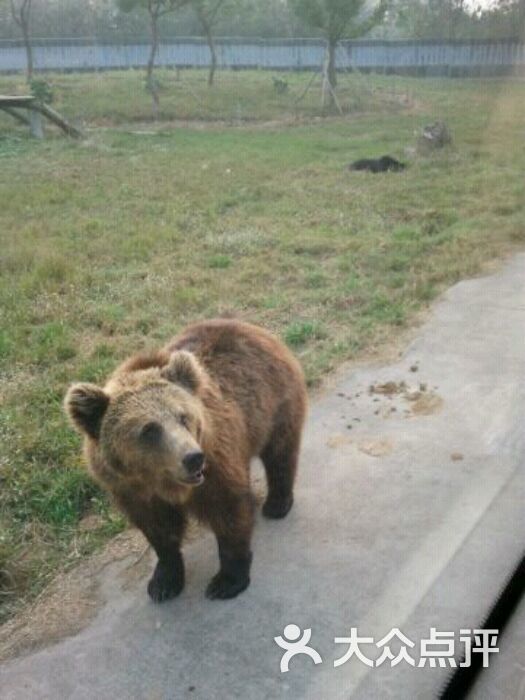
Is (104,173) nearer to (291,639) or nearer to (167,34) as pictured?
(291,639)

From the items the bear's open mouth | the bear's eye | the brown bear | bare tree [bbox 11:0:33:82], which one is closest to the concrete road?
the brown bear

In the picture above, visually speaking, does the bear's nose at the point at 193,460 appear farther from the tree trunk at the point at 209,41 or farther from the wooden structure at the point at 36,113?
the tree trunk at the point at 209,41

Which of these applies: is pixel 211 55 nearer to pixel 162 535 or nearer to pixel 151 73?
pixel 151 73

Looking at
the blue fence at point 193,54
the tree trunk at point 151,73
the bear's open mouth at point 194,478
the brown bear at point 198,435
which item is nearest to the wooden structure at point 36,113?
the tree trunk at point 151,73

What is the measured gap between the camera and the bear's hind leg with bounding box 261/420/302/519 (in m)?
3.06

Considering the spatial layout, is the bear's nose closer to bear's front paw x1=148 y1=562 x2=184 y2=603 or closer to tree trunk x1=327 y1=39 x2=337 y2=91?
bear's front paw x1=148 y1=562 x2=184 y2=603

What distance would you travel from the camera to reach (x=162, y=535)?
2.64 metres

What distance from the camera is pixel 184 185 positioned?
34.0 feet

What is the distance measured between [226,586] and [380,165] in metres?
9.27

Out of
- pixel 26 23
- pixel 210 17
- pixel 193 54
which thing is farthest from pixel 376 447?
pixel 210 17

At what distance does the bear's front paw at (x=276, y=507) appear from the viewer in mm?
3170

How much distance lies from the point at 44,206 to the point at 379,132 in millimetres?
8174

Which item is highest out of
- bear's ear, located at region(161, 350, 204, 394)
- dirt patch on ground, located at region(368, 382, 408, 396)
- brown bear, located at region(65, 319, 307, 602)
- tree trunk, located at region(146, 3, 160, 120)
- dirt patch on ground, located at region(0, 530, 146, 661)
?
tree trunk, located at region(146, 3, 160, 120)

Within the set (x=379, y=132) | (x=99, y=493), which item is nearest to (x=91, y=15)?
(x=379, y=132)
